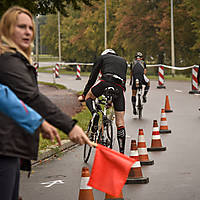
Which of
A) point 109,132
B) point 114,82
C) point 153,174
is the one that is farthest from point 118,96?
point 153,174

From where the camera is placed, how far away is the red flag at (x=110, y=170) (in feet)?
14.5

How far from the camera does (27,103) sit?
409cm

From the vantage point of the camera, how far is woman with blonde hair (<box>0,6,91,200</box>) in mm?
3955

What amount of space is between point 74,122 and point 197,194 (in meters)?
3.71

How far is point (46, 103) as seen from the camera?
13.5 feet

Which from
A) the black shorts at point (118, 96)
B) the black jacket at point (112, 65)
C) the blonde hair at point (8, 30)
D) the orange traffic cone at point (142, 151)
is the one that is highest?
the blonde hair at point (8, 30)

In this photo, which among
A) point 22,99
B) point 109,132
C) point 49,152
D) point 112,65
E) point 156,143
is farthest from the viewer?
point 156,143

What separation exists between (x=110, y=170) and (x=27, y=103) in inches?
32.8

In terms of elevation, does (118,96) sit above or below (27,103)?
below

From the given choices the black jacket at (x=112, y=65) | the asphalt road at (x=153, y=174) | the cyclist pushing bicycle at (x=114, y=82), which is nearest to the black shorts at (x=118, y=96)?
the cyclist pushing bicycle at (x=114, y=82)

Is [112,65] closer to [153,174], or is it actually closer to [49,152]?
[153,174]

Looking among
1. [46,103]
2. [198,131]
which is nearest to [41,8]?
[198,131]

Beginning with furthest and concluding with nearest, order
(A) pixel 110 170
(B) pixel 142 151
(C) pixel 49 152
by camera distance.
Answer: (C) pixel 49 152, (B) pixel 142 151, (A) pixel 110 170

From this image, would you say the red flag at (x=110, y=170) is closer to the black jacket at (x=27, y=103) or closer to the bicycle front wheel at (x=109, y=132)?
the black jacket at (x=27, y=103)
